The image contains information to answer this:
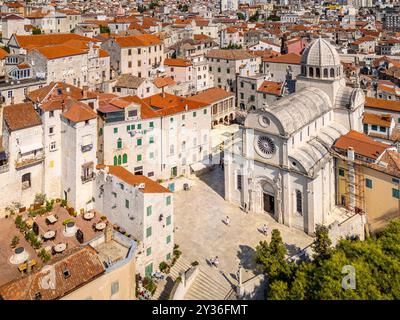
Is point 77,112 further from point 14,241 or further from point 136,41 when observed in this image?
point 136,41

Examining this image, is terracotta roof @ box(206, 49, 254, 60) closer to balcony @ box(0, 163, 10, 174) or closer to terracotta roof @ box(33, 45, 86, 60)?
terracotta roof @ box(33, 45, 86, 60)

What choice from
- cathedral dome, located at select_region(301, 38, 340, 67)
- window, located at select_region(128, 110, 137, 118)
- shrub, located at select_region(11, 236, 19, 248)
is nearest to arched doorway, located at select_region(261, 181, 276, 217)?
window, located at select_region(128, 110, 137, 118)

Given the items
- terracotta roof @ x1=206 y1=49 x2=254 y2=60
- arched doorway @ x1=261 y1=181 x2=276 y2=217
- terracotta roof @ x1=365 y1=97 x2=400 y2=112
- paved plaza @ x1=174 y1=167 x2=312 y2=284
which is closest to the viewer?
paved plaza @ x1=174 y1=167 x2=312 y2=284

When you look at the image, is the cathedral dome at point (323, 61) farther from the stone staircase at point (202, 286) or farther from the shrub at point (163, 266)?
the shrub at point (163, 266)

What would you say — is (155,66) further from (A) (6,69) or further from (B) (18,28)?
(B) (18,28)

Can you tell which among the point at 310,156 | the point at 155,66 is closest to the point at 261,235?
the point at 310,156
